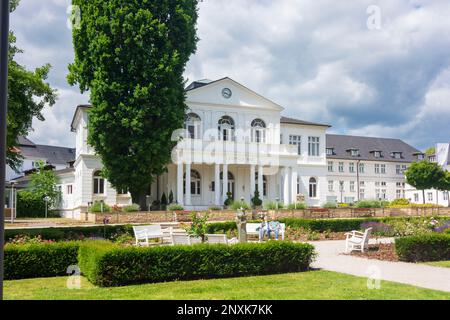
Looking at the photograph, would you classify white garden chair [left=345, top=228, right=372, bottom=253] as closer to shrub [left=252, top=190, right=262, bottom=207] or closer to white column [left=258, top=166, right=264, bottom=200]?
shrub [left=252, top=190, right=262, bottom=207]

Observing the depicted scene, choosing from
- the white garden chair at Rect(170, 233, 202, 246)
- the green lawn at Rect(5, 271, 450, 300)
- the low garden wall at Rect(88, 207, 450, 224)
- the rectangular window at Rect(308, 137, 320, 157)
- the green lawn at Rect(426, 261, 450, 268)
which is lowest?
the green lawn at Rect(426, 261, 450, 268)

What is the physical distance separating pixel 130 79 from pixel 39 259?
19.2m

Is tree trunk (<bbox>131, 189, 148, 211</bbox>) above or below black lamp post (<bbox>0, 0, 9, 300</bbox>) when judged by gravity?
below

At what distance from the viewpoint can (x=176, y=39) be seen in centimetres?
3025

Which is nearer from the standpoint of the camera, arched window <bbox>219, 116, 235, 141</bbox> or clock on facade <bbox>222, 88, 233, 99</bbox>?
arched window <bbox>219, 116, 235, 141</bbox>

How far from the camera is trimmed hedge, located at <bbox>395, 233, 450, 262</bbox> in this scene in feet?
45.4

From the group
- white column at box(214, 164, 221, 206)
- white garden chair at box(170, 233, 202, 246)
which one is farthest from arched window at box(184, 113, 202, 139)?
white garden chair at box(170, 233, 202, 246)

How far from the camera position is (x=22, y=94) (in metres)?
18.7

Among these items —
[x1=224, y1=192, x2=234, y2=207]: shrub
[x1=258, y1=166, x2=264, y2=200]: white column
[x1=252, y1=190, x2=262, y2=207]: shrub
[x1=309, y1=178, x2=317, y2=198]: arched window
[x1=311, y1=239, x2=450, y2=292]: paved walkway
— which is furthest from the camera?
[x1=309, y1=178, x2=317, y2=198]: arched window

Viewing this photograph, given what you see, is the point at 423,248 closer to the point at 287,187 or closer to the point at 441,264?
the point at 441,264

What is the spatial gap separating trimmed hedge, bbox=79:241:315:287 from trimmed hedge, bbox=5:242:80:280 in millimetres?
487

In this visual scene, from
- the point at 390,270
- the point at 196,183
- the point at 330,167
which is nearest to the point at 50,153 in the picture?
the point at 196,183

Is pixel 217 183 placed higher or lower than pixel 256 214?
higher
